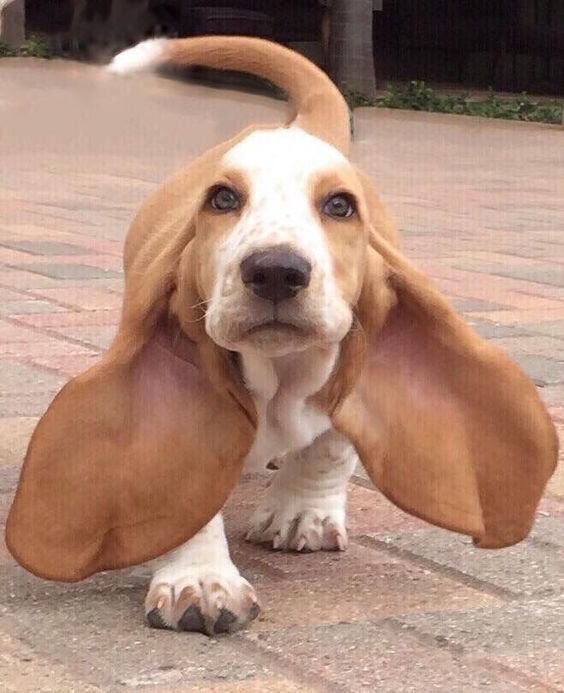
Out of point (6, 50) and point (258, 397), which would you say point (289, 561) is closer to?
point (258, 397)

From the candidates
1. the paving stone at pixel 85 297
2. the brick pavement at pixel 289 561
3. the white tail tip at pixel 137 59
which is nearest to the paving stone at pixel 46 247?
the brick pavement at pixel 289 561

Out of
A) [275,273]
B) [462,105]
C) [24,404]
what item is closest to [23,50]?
[462,105]

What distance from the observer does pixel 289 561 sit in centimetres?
276

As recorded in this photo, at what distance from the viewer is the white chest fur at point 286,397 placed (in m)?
2.49

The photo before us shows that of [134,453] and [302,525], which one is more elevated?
[134,453]

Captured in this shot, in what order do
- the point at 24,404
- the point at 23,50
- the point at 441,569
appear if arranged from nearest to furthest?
the point at 441,569
the point at 24,404
the point at 23,50

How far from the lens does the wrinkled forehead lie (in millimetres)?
2348

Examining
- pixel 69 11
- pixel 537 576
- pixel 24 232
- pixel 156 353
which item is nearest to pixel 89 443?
pixel 156 353

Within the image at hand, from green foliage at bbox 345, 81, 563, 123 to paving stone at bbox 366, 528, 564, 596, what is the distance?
10865 millimetres

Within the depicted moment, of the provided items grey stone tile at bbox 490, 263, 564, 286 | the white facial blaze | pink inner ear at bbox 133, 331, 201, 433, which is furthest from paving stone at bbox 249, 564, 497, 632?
grey stone tile at bbox 490, 263, 564, 286

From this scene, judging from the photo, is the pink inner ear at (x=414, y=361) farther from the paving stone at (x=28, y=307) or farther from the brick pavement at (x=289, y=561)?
the paving stone at (x=28, y=307)

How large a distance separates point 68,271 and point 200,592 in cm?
314

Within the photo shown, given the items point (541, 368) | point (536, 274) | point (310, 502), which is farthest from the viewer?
point (536, 274)

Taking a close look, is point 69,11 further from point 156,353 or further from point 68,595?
point 68,595
